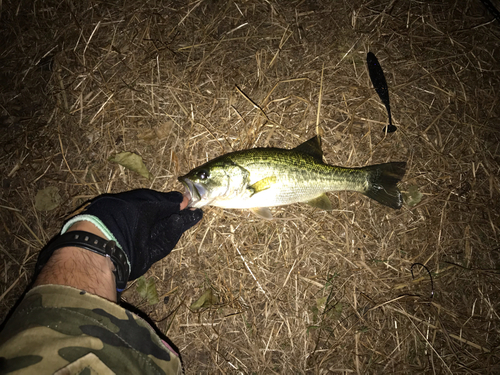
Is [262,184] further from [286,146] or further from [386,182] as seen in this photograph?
[386,182]

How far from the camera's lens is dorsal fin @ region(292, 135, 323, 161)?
11.3 ft

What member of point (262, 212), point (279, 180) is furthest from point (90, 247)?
point (279, 180)

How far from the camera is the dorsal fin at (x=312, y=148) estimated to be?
136 inches

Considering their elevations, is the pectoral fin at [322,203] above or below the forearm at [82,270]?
below

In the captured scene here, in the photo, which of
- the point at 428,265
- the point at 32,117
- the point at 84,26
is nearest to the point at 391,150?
the point at 428,265

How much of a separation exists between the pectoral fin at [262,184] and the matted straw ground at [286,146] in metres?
0.68

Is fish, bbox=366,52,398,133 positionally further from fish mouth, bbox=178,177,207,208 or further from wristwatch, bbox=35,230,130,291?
wristwatch, bbox=35,230,130,291

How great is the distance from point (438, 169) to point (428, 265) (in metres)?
1.39

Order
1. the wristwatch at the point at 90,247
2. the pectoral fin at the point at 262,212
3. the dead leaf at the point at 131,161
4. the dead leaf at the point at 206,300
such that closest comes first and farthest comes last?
the wristwatch at the point at 90,247 → the pectoral fin at the point at 262,212 → the dead leaf at the point at 206,300 → the dead leaf at the point at 131,161

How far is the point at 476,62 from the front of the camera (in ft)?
12.6

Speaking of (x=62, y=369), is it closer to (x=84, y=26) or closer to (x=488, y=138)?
(x=84, y=26)

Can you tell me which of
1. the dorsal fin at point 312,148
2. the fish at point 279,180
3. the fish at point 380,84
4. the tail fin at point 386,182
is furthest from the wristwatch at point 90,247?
the fish at point 380,84

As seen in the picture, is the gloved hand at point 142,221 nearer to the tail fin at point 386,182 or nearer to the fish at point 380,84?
the tail fin at point 386,182

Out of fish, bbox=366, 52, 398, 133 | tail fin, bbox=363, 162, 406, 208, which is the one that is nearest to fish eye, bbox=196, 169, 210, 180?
tail fin, bbox=363, 162, 406, 208
